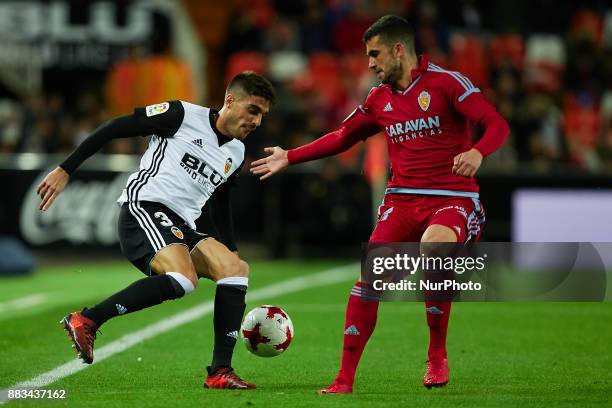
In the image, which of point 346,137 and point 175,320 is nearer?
point 346,137

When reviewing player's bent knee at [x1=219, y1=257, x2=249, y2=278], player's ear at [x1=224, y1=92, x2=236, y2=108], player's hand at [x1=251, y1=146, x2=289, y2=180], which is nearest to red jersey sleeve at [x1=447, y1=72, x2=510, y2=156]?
player's hand at [x1=251, y1=146, x2=289, y2=180]

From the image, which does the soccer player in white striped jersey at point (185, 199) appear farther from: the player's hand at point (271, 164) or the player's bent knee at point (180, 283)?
the player's hand at point (271, 164)

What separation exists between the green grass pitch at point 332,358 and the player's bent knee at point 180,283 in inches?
20.9

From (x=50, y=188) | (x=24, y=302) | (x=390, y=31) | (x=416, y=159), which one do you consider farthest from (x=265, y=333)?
(x=24, y=302)

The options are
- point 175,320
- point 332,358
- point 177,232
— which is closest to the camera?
point 177,232

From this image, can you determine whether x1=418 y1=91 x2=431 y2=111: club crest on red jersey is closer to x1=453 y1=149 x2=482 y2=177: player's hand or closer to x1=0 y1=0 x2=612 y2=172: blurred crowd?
x1=453 y1=149 x2=482 y2=177: player's hand

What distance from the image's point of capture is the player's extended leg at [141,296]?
6379 millimetres

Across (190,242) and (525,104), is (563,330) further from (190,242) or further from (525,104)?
(525,104)

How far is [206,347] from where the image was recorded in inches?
338

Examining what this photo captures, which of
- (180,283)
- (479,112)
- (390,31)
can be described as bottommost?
(180,283)

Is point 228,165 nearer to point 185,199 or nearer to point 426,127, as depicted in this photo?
point 185,199

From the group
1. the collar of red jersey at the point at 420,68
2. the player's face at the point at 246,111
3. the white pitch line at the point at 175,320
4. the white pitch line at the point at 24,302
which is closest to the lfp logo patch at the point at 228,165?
the player's face at the point at 246,111

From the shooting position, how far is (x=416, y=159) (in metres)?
Result: 6.81

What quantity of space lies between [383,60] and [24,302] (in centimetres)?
633
